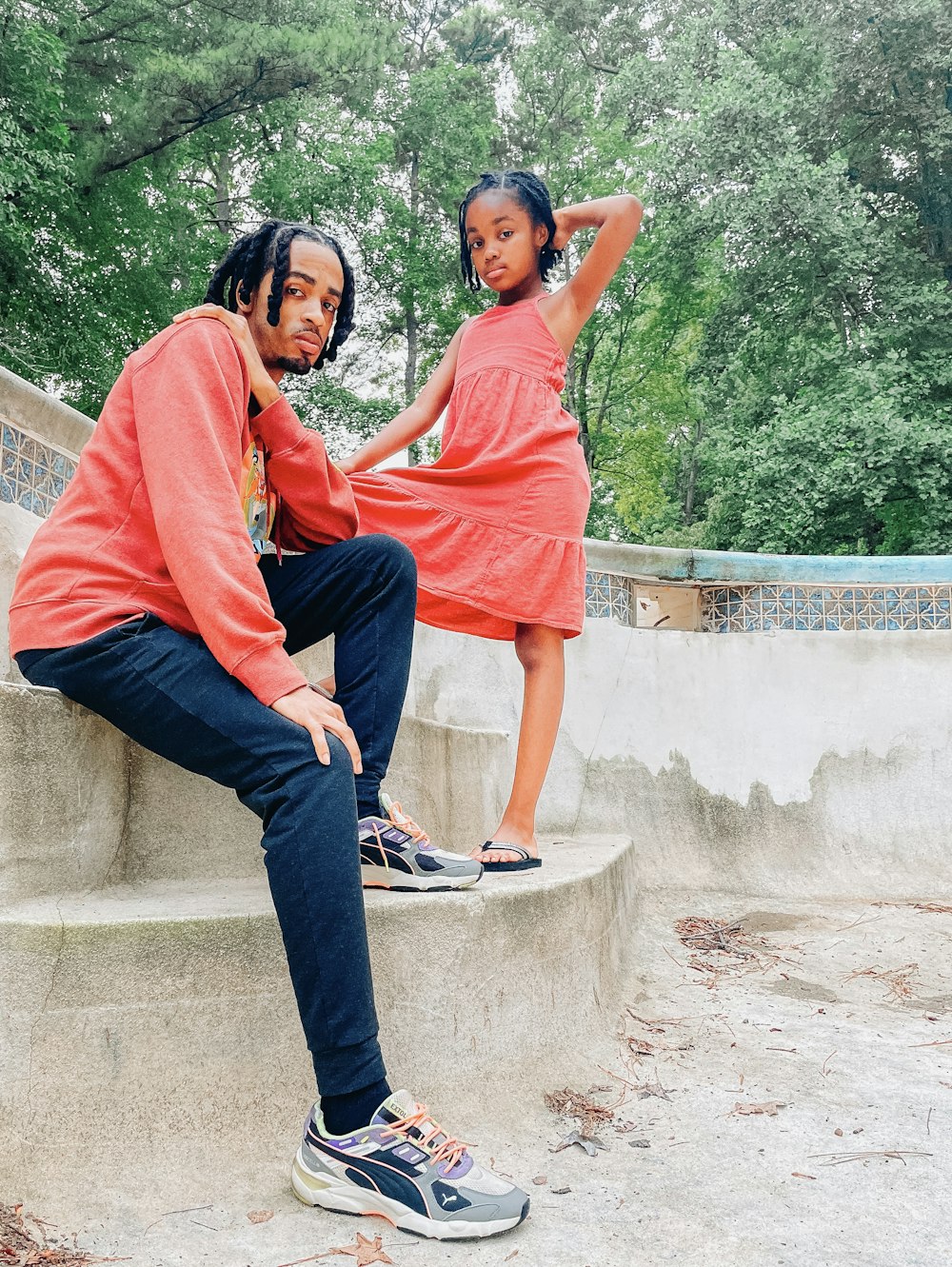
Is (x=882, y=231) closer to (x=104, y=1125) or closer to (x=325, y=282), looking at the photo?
(x=325, y=282)

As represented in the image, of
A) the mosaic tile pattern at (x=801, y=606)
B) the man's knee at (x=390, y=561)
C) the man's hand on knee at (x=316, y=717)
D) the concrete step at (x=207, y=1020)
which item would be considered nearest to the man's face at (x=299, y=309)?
the man's knee at (x=390, y=561)

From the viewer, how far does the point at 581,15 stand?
1391 centimetres

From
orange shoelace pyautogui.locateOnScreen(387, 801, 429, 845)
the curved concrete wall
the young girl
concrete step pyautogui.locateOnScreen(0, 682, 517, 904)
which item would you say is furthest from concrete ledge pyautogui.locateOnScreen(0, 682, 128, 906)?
the curved concrete wall

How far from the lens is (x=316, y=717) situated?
1.28 meters

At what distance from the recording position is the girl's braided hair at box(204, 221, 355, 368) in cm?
172

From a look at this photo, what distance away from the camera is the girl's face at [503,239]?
2.37 meters

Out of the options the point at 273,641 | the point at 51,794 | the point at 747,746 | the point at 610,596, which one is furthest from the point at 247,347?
the point at 747,746

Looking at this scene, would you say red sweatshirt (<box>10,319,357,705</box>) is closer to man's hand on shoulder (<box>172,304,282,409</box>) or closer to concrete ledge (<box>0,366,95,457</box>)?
man's hand on shoulder (<box>172,304,282,409</box>)

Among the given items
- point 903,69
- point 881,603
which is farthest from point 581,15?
point 881,603

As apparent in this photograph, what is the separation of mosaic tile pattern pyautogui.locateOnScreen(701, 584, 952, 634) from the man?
305cm

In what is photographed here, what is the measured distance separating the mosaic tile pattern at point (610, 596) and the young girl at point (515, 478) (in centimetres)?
201

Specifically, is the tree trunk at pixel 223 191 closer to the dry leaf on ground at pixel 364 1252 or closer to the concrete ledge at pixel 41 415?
the concrete ledge at pixel 41 415

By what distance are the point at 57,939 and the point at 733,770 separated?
11.0ft

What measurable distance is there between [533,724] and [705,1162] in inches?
39.6
